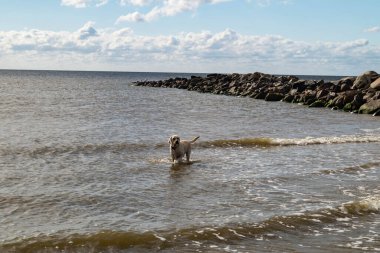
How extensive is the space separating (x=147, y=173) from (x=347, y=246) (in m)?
7.48

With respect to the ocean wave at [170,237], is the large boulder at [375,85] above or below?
above

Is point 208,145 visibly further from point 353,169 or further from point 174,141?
point 353,169

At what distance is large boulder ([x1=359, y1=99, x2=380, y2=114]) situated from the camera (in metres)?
33.9

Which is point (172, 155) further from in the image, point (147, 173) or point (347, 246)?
point (347, 246)

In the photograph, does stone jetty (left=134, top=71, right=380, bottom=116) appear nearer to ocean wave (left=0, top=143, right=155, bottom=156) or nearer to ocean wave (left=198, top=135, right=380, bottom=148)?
ocean wave (left=198, top=135, right=380, bottom=148)

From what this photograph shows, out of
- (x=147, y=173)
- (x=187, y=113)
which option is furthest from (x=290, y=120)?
(x=147, y=173)

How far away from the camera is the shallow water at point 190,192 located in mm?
8398

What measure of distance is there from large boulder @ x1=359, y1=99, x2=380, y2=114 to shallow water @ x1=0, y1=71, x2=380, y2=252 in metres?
11.8

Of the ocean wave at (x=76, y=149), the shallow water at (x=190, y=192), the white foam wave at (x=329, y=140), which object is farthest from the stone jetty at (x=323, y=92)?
the ocean wave at (x=76, y=149)

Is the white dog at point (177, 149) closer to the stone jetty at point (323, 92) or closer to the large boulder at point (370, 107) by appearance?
the stone jetty at point (323, 92)

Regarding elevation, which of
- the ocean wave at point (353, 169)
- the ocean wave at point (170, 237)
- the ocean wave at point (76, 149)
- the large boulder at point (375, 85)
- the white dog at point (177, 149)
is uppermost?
the large boulder at point (375, 85)

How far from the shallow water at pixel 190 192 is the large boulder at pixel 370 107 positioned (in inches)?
463

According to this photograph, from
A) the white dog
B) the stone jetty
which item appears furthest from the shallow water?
the stone jetty

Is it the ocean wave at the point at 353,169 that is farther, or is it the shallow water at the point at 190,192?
the ocean wave at the point at 353,169
